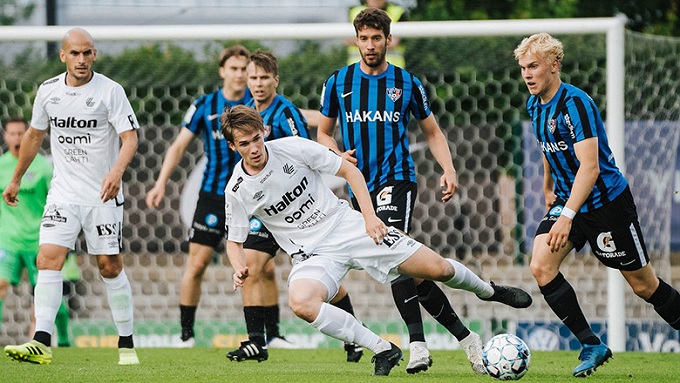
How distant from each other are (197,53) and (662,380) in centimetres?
697

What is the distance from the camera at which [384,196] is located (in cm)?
731

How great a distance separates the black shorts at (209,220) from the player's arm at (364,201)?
9.18 feet

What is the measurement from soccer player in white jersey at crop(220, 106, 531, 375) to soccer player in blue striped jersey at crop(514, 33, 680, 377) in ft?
1.80

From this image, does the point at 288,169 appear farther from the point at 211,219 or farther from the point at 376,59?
the point at 211,219

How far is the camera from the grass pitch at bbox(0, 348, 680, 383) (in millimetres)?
6551

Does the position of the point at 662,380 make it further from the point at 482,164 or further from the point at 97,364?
the point at 482,164

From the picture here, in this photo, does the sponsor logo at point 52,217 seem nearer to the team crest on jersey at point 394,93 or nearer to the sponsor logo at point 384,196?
A: the sponsor logo at point 384,196

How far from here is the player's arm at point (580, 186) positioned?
6.51 metres

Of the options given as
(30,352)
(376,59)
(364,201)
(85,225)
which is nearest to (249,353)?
(85,225)

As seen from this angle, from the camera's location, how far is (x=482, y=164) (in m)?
12.1

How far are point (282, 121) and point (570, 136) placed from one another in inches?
94.5

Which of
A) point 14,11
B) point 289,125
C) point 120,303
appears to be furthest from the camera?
point 14,11

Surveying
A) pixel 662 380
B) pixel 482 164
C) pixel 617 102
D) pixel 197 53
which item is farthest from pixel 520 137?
pixel 662 380

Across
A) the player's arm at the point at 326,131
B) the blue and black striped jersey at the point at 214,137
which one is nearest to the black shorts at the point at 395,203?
the player's arm at the point at 326,131
